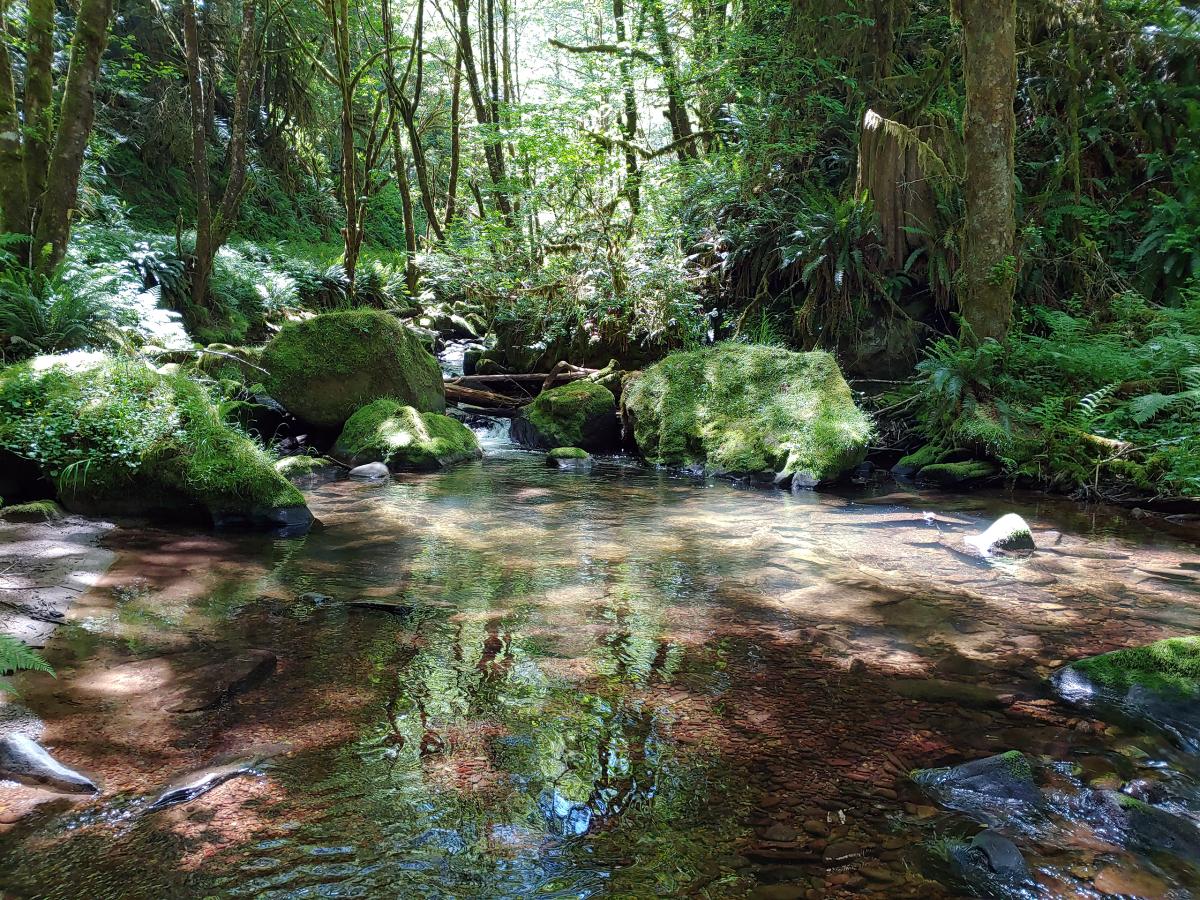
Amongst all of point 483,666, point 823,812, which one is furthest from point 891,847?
point 483,666

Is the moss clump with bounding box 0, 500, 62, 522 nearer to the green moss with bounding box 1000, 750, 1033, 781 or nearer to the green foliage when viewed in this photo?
the green foliage

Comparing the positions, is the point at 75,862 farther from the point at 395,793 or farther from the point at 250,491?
the point at 250,491

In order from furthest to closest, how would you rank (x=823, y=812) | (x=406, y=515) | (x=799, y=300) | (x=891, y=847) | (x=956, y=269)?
(x=799, y=300) → (x=956, y=269) → (x=406, y=515) → (x=823, y=812) → (x=891, y=847)

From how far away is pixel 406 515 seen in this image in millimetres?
6141

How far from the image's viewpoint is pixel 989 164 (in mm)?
8000

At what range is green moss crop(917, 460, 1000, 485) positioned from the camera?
7832mm

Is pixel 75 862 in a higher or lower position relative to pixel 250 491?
lower

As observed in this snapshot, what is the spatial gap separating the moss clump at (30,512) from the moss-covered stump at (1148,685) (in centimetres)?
596

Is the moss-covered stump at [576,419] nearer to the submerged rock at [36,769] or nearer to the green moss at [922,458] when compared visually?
the green moss at [922,458]

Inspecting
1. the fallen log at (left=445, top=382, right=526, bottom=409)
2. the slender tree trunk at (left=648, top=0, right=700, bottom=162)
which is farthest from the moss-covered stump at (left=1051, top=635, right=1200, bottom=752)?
the slender tree trunk at (left=648, top=0, right=700, bottom=162)

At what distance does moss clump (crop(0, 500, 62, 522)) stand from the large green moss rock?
3907 millimetres

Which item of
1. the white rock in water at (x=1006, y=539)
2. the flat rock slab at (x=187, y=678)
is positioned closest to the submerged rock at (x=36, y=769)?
the flat rock slab at (x=187, y=678)

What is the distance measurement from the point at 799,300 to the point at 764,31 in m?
5.48

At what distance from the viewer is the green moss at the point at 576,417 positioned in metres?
10.1
